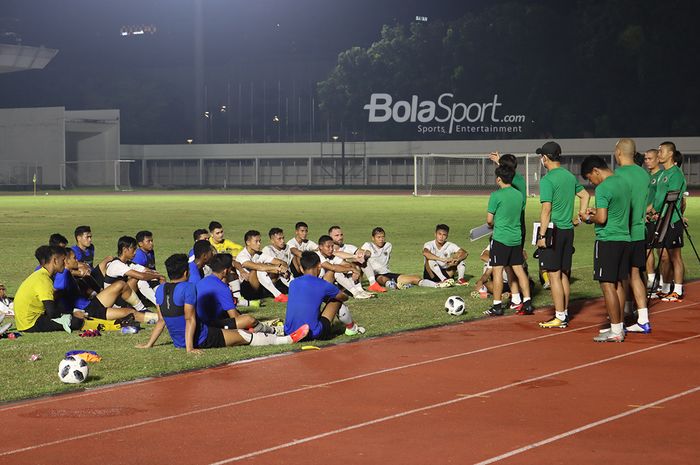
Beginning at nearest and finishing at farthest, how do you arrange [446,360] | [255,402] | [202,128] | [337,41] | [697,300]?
1. [255,402]
2. [446,360]
3. [697,300]
4. [202,128]
5. [337,41]

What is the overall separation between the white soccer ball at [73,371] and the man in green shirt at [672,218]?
8385mm

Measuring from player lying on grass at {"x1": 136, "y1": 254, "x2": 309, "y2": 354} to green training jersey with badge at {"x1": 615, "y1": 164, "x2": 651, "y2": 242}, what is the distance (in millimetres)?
3685

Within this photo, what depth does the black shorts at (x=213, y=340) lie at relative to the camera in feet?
38.6

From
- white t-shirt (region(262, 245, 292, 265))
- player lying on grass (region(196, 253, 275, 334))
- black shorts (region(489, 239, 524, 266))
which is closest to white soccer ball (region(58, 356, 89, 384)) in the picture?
player lying on grass (region(196, 253, 275, 334))

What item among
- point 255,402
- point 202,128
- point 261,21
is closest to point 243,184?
point 202,128

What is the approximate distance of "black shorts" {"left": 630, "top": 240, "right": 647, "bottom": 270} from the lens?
1219 cm

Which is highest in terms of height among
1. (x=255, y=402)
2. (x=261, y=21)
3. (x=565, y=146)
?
(x=261, y=21)

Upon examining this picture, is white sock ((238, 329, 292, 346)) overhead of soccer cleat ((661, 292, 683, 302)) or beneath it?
beneath

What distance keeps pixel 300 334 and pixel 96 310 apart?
10.4 feet

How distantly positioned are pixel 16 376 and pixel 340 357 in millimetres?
3124

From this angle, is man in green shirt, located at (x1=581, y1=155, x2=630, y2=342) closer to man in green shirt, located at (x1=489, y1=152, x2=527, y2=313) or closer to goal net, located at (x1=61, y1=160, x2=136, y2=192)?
man in green shirt, located at (x1=489, y1=152, x2=527, y2=313)

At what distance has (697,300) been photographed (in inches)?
620

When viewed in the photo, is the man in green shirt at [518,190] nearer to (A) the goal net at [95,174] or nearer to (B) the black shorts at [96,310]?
(B) the black shorts at [96,310]

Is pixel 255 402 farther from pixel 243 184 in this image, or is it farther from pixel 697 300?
pixel 243 184
